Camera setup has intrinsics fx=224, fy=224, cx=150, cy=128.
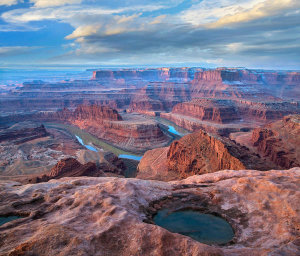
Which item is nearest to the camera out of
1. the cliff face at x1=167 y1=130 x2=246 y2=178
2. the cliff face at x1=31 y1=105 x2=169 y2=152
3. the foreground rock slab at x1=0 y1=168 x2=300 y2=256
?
the foreground rock slab at x1=0 y1=168 x2=300 y2=256

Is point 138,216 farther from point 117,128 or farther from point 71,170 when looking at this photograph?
point 117,128

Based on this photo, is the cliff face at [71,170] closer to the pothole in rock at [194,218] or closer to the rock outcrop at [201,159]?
the rock outcrop at [201,159]

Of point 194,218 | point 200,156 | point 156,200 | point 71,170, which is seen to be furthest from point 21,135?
point 194,218

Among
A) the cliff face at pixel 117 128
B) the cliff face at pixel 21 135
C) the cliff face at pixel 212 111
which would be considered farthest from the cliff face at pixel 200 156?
the cliff face at pixel 212 111

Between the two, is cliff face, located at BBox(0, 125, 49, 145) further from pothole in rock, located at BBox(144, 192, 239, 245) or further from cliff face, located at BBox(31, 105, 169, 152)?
pothole in rock, located at BBox(144, 192, 239, 245)

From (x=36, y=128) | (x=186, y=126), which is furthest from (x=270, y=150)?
(x=36, y=128)

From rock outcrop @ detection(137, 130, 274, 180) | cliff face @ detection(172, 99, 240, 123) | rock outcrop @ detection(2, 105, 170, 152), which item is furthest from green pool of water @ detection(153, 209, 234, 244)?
cliff face @ detection(172, 99, 240, 123)
